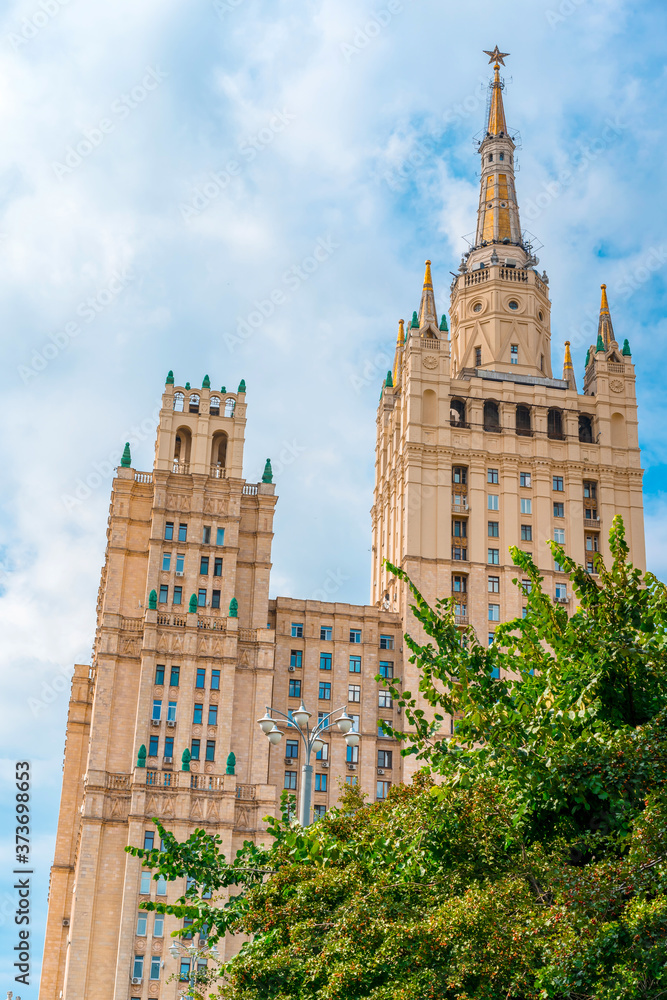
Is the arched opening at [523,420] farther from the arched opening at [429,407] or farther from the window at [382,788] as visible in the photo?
Result: the window at [382,788]

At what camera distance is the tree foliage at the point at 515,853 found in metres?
18.2

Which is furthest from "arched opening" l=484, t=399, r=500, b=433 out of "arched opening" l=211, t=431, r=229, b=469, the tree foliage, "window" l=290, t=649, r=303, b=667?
the tree foliage

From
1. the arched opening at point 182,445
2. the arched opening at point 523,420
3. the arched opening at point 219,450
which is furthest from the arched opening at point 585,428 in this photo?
the arched opening at point 182,445

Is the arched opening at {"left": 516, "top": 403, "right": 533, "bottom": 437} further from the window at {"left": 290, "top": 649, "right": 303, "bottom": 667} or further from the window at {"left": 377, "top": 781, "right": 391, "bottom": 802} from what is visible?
the window at {"left": 377, "top": 781, "right": 391, "bottom": 802}

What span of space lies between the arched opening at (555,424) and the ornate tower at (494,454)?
0.10 m

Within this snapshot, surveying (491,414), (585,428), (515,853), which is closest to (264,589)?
(491,414)

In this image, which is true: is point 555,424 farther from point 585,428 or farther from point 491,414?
point 491,414

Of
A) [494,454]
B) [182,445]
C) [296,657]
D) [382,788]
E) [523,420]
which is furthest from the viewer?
[523,420]

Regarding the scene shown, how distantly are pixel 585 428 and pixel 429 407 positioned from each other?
12250mm

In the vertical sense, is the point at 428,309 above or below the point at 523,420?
above

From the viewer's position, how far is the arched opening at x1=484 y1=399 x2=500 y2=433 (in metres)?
90.8

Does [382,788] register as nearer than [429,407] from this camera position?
Yes

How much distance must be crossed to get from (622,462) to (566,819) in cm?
7217

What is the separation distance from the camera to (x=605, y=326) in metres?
98.2
